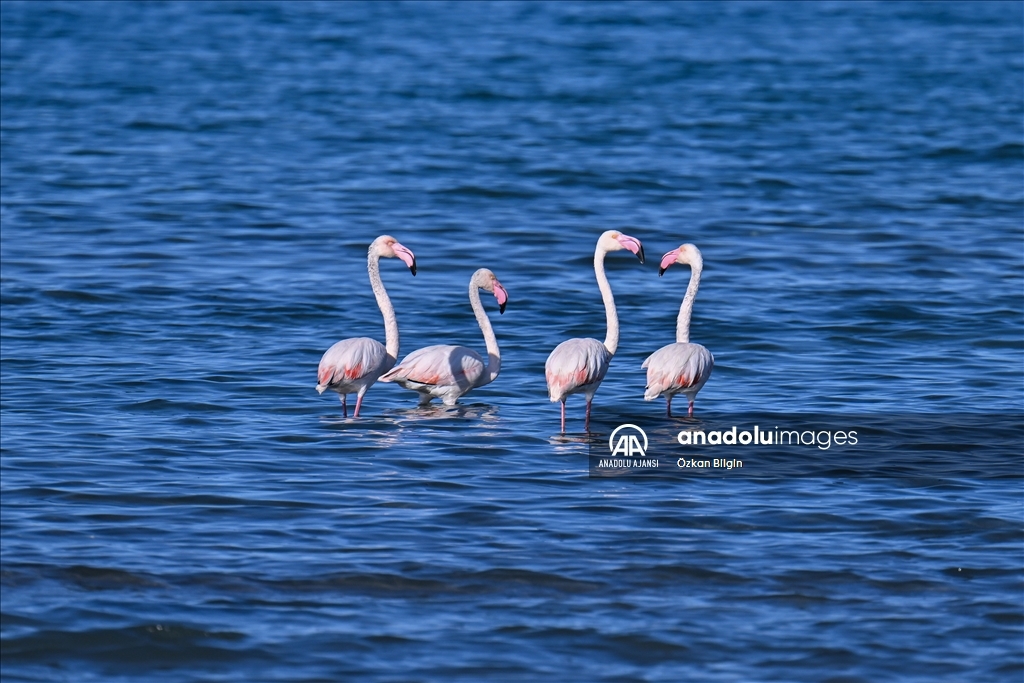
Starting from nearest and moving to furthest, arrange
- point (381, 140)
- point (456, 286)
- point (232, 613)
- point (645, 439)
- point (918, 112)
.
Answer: point (232, 613)
point (645, 439)
point (456, 286)
point (381, 140)
point (918, 112)

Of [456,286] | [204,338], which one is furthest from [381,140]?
[204,338]

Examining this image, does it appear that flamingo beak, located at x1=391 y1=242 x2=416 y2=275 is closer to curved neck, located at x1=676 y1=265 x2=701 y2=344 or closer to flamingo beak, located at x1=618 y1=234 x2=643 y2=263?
flamingo beak, located at x1=618 y1=234 x2=643 y2=263

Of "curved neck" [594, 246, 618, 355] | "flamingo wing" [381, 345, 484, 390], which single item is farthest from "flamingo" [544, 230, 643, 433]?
"flamingo wing" [381, 345, 484, 390]

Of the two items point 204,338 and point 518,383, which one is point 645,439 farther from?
point 204,338

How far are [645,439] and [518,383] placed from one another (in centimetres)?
219

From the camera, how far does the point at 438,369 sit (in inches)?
471

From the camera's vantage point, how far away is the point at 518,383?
1326 centimetres

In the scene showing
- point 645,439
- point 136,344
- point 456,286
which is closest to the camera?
point 645,439

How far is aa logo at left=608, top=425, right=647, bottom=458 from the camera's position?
35.7 ft

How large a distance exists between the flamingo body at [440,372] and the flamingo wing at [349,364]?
239 millimetres

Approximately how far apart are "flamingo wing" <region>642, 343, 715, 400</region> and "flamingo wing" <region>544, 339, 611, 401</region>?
418mm

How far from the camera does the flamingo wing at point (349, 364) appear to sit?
1168cm

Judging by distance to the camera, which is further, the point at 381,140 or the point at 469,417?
the point at 381,140

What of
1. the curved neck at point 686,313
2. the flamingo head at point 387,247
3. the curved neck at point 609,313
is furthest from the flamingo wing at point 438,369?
the curved neck at point 686,313
